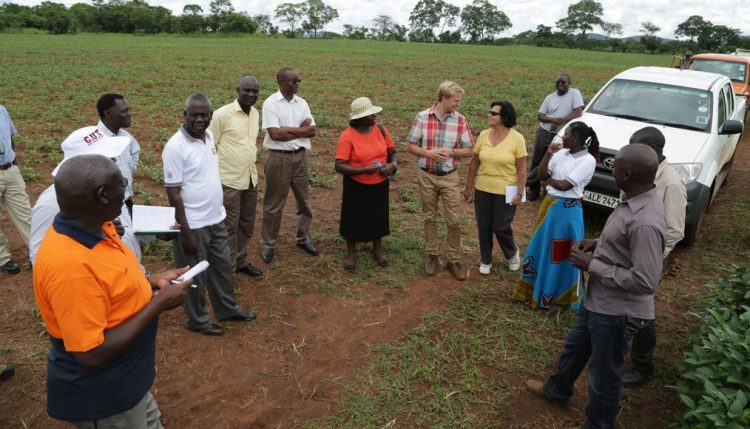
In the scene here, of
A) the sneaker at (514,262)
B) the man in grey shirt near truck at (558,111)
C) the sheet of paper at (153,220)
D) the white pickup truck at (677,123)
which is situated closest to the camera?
the sheet of paper at (153,220)

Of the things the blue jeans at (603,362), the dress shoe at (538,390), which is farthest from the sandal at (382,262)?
the blue jeans at (603,362)

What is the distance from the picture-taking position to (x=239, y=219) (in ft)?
16.6

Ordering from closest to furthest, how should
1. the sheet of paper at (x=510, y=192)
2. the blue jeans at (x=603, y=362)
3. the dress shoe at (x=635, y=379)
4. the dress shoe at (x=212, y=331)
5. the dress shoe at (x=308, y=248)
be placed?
the blue jeans at (x=603, y=362) → the dress shoe at (x=635, y=379) → the dress shoe at (x=212, y=331) → the sheet of paper at (x=510, y=192) → the dress shoe at (x=308, y=248)

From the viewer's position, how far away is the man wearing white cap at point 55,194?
268 cm

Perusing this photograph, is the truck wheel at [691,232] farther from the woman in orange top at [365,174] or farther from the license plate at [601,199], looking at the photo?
the woman in orange top at [365,174]

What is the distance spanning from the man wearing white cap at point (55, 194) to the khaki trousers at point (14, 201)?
96.5 inches

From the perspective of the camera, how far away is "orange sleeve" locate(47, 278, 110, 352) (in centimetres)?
183

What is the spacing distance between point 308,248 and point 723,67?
13.0 m

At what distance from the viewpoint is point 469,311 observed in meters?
4.55

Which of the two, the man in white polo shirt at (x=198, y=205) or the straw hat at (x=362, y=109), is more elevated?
the straw hat at (x=362, y=109)

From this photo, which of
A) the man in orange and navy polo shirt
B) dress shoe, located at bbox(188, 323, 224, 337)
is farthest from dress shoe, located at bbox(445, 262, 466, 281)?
the man in orange and navy polo shirt

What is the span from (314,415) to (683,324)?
3.43 meters

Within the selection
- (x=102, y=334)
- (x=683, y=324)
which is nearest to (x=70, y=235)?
(x=102, y=334)

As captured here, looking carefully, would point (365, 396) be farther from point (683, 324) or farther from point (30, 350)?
point (683, 324)
